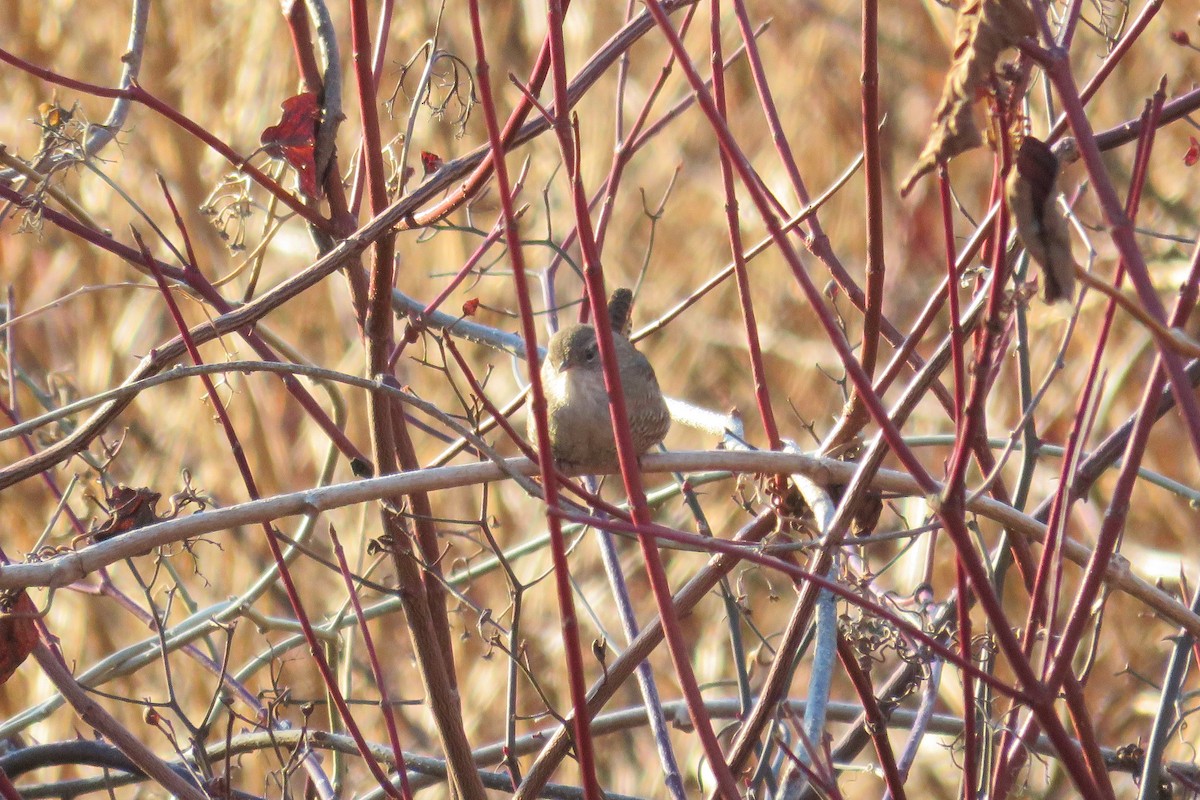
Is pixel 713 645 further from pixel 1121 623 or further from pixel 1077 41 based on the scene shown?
pixel 1077 41

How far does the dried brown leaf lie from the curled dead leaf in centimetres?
7

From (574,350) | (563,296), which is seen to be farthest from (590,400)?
(563,296)

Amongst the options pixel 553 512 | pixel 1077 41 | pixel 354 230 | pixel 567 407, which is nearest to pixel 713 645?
pixel 1077 41

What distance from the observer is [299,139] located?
2.00 m

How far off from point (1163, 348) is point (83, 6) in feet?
22.9

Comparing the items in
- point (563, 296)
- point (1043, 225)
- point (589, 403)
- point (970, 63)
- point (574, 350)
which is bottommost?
Answer: point (1043, 225)

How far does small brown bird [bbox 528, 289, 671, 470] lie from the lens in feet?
8.30

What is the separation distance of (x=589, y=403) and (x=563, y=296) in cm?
347

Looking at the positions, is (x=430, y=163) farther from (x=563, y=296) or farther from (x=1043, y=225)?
(x=563, y=296)

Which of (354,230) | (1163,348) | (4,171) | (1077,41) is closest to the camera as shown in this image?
(1163,348)

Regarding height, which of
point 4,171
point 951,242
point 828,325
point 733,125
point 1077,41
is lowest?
point 828,325

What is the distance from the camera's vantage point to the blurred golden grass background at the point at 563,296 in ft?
17.0

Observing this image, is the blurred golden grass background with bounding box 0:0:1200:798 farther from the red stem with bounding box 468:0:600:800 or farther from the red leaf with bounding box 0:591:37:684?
the red stem with bounding box 468:0:600:800

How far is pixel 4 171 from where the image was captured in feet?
7.61
